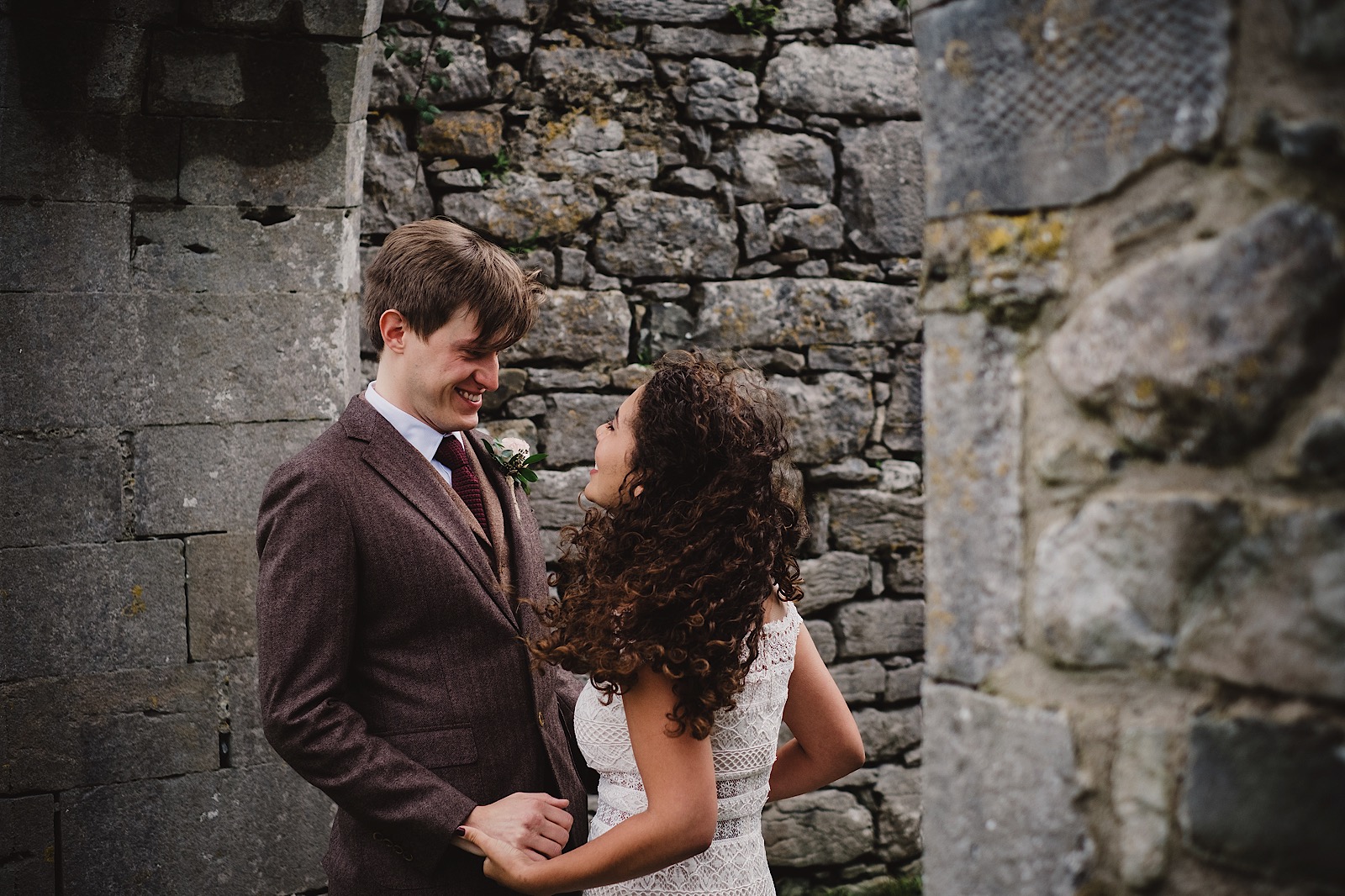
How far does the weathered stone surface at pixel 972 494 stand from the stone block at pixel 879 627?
288 cm

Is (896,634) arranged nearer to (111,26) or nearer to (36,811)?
(36,811)

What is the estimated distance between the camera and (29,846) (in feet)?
9.05

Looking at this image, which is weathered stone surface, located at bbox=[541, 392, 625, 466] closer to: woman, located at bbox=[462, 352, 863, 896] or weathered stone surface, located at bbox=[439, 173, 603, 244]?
weathered stone surface, located at bbox=[439, 173, 603, 244]

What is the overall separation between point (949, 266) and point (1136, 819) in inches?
22.8

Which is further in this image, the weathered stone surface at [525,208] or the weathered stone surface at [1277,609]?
the weathered stone surface at [525,208]

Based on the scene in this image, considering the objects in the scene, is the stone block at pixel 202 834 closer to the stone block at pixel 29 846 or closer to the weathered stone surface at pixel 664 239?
the stone block at pixel 29 846

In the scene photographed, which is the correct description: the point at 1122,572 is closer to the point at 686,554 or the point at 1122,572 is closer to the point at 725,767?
the point at 686,554

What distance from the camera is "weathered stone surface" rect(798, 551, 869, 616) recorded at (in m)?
3.93

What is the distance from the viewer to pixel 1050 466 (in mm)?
1040

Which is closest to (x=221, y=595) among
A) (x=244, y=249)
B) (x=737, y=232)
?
(x=244, y=249)

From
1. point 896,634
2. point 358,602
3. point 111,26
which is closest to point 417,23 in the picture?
point 111,26

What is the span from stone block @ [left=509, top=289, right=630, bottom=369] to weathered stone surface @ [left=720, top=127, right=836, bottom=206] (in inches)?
25.4

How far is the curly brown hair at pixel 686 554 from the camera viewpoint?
166 cm

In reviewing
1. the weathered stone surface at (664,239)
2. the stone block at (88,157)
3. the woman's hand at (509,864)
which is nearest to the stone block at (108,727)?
the stone block at (88,157)
